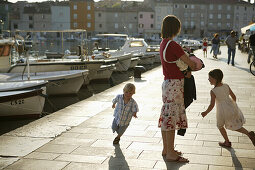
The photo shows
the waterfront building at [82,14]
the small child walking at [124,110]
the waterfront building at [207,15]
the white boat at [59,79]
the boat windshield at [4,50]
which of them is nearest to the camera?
the small child walking at [124,110]

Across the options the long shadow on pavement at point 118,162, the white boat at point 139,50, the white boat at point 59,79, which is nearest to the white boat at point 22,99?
the white boat at point 59,79

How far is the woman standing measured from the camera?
4.76 m

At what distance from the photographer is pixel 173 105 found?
4.95m

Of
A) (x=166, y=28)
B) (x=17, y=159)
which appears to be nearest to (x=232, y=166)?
(x=166, y=28)

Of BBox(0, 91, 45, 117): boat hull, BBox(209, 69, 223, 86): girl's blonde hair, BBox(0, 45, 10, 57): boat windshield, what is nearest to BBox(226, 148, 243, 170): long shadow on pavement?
BBox(209, 69, 223, 86): girl's blonde hair

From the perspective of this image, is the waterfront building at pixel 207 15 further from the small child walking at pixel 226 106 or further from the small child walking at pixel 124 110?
the small child walking at pixel 226 106

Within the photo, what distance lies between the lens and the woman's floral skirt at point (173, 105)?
16.1 feet

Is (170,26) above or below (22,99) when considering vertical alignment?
above

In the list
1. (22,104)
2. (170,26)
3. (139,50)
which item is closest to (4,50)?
(22,104)

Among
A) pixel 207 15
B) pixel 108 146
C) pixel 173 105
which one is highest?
pixel 207 15

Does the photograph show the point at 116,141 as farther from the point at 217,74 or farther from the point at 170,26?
the point at 170,26

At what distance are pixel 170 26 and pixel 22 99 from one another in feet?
22.9

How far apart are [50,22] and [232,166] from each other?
349 feet

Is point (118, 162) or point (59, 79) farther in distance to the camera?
point (59, 79)
